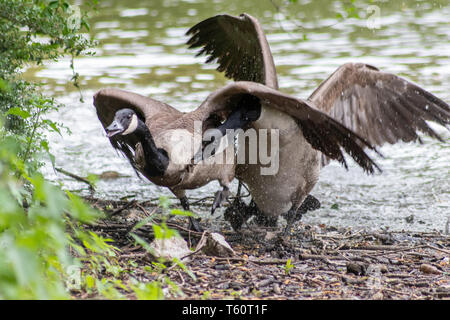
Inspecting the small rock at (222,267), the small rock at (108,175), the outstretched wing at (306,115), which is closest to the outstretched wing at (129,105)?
the outstretched wing at (306,115)

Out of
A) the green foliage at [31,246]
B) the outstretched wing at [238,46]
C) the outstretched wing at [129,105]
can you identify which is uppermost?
the outstretched wing at [238,46]

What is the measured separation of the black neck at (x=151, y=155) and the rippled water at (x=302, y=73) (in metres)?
1.70

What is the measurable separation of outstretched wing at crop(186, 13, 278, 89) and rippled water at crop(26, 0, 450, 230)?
37 cm

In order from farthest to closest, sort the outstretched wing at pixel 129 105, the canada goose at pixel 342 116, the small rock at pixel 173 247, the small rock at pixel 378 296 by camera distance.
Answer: the canada goose at pixel 342 116 → the outstretched wing at pixel 129 105 → the small rock at pixel 173 247 → the small rock at pixel 378 296

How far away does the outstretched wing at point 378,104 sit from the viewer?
19.7 feet

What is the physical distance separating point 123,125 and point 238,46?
8.80 ft

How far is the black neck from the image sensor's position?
4.78 m

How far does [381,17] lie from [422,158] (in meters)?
8.40

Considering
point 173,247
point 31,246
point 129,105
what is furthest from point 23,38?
point 31,246

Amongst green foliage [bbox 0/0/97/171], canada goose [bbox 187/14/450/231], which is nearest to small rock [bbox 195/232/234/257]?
canada goose [bbox 187/14/450/231]

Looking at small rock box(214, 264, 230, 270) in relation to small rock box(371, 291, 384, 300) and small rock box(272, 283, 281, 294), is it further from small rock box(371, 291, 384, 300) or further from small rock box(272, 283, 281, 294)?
small rock box(371, 291, 384, 300)

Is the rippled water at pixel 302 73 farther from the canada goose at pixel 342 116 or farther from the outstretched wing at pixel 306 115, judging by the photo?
the outstretched wing at pixel 306 115
